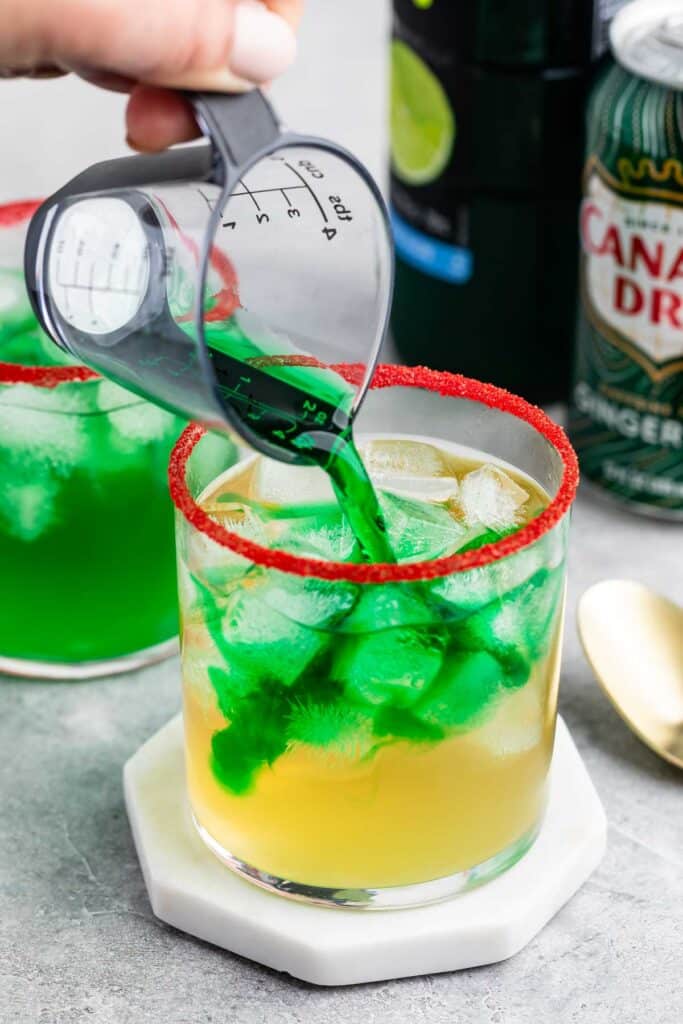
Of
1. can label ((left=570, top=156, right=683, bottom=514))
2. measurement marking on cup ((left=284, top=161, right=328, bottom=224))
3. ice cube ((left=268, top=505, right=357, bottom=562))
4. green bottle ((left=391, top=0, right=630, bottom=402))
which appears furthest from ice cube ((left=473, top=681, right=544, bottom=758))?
green bottle ((left=391, top=0, right=630, bottom=402))

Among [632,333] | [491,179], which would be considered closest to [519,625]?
[632,333]

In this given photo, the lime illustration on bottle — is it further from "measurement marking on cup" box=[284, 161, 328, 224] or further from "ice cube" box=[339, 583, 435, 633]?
"ice cube" box=[339, 583, 435, 633]

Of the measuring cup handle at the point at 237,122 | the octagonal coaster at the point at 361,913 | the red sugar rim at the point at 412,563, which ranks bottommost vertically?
the octagonal coaster at the point at 361,913

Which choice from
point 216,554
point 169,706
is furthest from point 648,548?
point 216,554

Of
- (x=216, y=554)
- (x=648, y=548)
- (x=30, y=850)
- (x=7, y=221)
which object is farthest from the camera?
(x=648, y=548)

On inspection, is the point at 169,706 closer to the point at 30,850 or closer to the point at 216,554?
the point at 30,850

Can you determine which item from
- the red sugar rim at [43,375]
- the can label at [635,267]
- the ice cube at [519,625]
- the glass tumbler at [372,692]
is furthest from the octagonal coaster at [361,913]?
the can label at [635,267]

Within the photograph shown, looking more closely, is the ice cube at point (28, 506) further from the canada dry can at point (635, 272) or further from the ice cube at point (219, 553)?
the canada dry can at point (635, 272)
